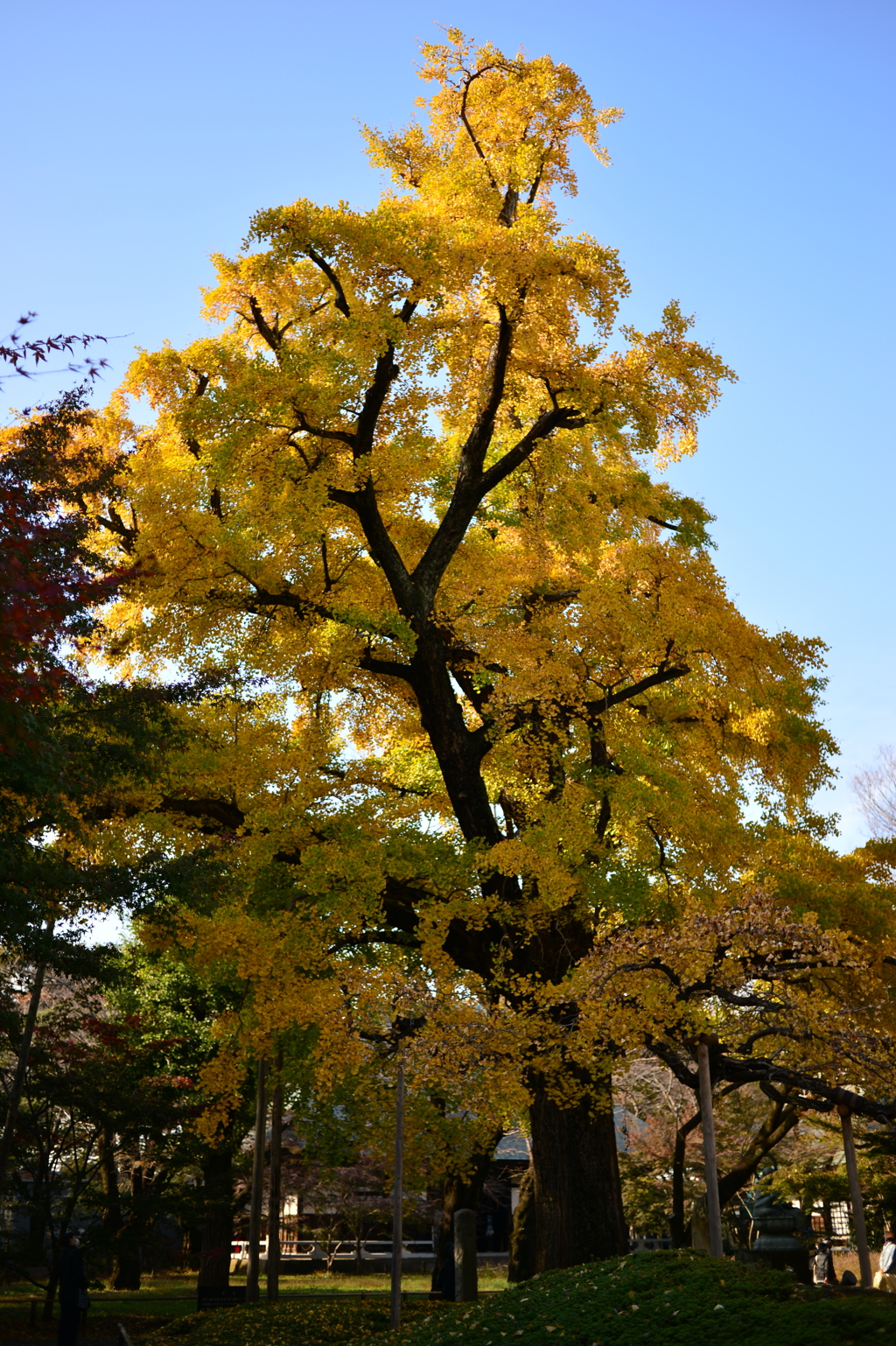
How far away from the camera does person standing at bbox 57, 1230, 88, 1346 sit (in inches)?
508

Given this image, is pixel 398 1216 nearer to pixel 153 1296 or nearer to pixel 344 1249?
pixel 153 1296

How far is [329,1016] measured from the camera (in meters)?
13.5

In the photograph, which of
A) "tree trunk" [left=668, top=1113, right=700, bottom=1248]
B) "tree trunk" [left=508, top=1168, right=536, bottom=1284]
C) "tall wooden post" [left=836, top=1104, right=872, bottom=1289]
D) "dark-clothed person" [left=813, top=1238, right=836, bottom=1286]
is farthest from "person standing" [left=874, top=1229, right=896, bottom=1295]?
"tall wooden post" [left=836, top=1104, right=872, bottom=1289]

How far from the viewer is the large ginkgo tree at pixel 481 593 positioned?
14.4 m

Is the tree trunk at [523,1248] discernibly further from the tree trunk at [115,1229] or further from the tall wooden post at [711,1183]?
the tall wooden post at [711,1183]

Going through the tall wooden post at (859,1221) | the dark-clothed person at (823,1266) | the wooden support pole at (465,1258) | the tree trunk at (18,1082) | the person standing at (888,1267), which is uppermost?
the tree trunk at (18,1082)

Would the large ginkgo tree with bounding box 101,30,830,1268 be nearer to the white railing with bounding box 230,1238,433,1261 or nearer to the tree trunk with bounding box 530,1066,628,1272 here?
the tree trunk with bounding box 530,1066,628,1272

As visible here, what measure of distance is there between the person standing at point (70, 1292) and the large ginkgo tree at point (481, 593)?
4.84 m

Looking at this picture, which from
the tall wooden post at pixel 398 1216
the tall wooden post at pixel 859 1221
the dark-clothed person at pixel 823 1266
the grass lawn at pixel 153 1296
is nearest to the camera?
the tall wooden post at pixel 859 1221

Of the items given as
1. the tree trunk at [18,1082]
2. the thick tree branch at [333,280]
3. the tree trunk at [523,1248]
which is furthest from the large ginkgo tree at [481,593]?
the tree trunk at [523,1248]

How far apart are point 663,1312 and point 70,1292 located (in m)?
8.78

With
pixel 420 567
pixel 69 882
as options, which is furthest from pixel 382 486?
pixel 69 882

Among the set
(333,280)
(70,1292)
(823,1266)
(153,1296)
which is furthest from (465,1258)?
(333,280)

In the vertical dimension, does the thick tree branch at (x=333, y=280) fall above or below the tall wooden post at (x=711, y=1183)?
above
